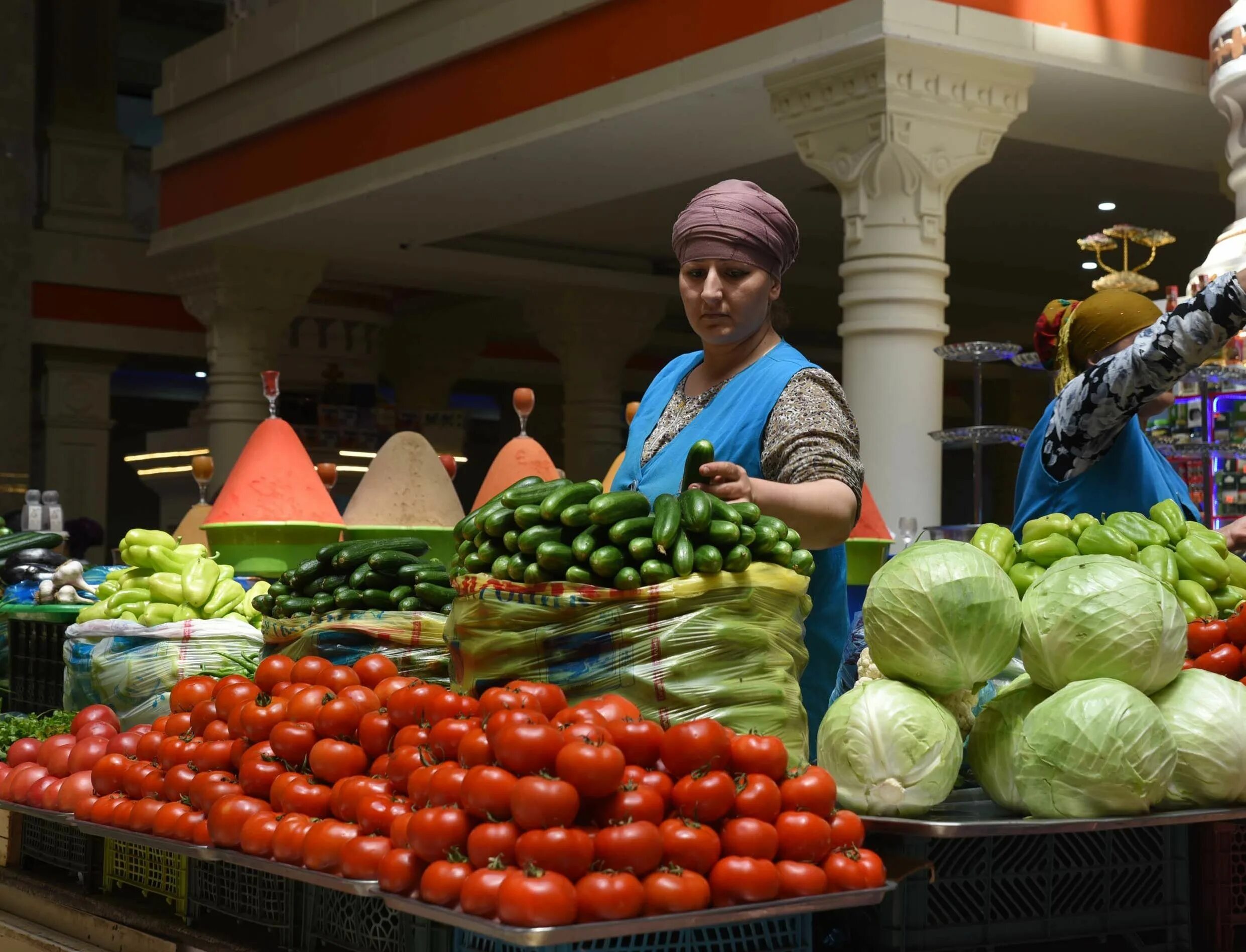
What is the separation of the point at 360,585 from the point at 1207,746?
1.79 metres

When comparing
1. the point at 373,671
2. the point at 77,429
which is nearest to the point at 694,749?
the point at 373,671

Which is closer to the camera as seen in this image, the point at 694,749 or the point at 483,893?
the point at 483,893

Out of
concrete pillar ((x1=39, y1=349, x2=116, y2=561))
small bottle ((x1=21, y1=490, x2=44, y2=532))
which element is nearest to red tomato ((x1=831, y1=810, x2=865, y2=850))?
small bottle ((x1=21, y1=490, x2=44, y2=532))

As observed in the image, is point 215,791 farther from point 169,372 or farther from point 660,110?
point 169,372

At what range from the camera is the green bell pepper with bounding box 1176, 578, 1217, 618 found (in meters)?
2.47

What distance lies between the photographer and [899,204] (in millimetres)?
6801

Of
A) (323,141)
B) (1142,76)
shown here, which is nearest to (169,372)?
(323,141)

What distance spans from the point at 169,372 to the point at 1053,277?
10.7m

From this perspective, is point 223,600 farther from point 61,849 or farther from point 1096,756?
point 1096,756

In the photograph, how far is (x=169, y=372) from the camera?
61.5 feet

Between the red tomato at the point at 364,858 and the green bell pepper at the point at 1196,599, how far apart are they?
4.47ft

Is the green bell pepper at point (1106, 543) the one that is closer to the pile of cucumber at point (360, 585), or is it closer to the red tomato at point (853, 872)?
the red tomato at point (853, 872)

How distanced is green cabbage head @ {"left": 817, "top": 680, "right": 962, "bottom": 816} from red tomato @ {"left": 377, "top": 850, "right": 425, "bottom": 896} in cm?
60

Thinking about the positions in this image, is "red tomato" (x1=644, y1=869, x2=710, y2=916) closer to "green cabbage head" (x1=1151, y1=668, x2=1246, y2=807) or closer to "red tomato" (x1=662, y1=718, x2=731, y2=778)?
"red tomato" (x1=662, y1=718, x2=731, y2=778)
